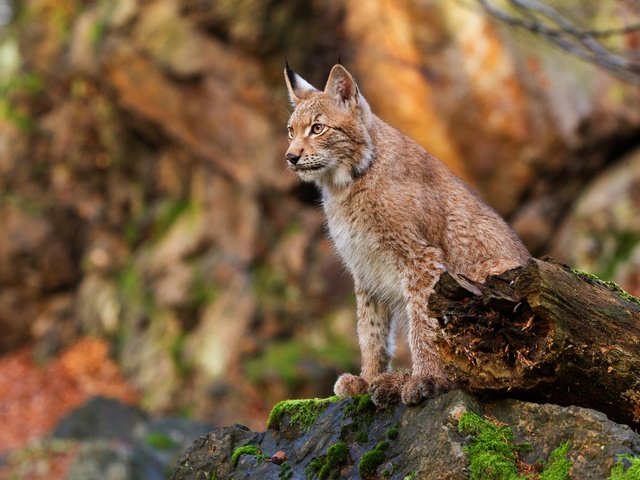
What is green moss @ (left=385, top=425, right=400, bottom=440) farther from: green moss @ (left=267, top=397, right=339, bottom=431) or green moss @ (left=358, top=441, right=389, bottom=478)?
green moss @ (left=267, top=397, right=339, bottom=431)

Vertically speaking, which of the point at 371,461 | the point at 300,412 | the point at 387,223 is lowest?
the point at 371,461

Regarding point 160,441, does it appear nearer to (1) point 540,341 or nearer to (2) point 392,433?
(2) point 392,433

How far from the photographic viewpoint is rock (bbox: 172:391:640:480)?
13.3 feet

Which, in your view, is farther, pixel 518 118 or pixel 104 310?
pixel 104 310

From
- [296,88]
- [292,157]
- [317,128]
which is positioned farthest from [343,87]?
[292,157]

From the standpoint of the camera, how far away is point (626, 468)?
3.82m

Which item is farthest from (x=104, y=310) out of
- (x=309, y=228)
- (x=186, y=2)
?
(x=186, y=2)

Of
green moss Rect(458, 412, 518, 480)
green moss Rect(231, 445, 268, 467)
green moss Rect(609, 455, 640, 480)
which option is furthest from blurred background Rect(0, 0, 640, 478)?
green moss Rect(609, 455, 640, 480)

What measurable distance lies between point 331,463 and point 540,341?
1.38 metres

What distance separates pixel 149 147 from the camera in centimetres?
2053

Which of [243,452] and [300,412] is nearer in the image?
[243,452]

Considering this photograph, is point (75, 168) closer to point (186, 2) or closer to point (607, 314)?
point (186, 2)

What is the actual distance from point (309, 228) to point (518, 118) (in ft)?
14.9

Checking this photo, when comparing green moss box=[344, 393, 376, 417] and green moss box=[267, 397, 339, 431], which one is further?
green moss box=[267, 397, 339, 431]
